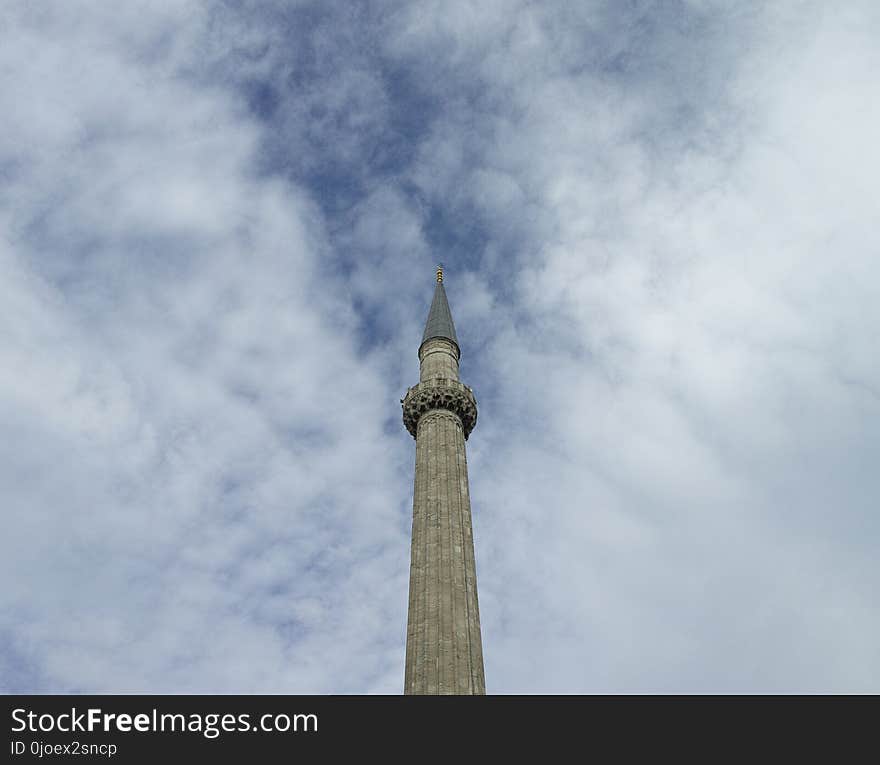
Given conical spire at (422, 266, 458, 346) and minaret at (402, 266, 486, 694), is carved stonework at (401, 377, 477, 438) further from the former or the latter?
conical spire at (422, 266, 458, 346)

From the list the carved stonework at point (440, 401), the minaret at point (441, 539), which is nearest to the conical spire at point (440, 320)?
the minaret at point (441, 539)

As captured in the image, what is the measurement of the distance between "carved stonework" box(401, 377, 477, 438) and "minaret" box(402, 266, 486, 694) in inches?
1.9

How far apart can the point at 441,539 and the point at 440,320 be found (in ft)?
52.7

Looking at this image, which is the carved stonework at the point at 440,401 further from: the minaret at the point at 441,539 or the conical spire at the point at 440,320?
the conical spire at the point at 440,320

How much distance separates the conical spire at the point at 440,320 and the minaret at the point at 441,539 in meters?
0.18

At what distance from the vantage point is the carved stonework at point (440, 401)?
129ft

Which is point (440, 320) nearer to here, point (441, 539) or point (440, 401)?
point (440, 401)

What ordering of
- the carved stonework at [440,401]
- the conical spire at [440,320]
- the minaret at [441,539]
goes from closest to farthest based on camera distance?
1. the minaret at [441,539]
2. the carved stonework at [440,401]
3. the conical spire at [440,320]

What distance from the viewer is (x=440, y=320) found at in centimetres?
4575
